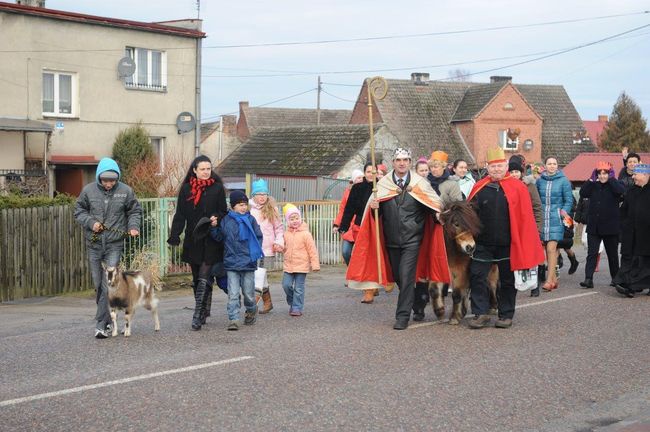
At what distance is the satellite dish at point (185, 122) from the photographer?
35.0 meters

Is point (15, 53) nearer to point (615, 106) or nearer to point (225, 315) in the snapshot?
point (225, 315)

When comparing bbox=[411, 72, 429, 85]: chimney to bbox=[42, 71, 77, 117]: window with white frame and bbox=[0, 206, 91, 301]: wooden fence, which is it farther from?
bbox=[0, 206, 91, 301]: wooden fence

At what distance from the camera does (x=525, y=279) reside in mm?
11570

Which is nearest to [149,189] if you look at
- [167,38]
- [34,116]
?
[34,116]

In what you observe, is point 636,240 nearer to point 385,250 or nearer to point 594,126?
point 385,250

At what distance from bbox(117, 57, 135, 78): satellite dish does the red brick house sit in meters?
23.3

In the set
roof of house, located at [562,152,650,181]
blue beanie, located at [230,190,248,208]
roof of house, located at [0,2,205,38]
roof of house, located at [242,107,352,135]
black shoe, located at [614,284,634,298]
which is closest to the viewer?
blue beanie, located at [230,190,248,208]

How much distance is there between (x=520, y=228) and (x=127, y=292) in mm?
4452

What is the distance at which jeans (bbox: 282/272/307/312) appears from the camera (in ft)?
42.6

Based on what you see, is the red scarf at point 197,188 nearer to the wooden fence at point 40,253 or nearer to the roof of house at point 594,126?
the wooden fence at point 40,253

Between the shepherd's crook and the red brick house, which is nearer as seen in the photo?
the shepherd's crook

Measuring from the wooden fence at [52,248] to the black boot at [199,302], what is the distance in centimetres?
547

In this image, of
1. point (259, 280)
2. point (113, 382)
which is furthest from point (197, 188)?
point (113, 382)

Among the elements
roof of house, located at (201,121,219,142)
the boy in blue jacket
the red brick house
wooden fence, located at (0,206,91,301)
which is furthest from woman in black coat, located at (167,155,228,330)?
roof of house, located at (201,121,219,142)
